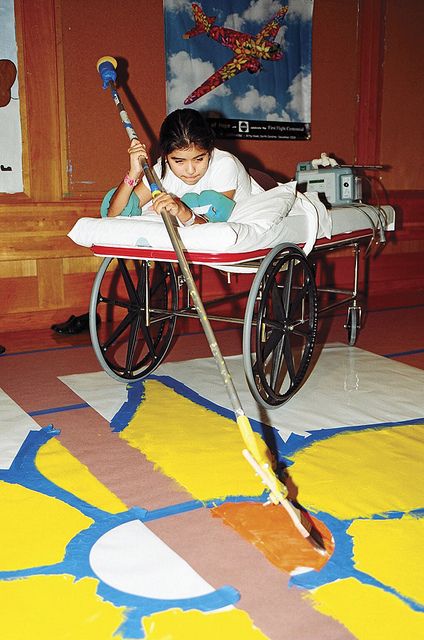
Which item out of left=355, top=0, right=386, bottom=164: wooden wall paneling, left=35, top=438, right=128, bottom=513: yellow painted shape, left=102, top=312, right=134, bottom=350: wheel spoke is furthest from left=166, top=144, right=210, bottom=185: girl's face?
left=355, top=0, right=386, bottom=164: wooden wall paneling

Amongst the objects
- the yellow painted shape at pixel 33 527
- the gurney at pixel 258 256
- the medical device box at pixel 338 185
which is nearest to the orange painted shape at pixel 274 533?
the yellow painted shape at pixel 33 527

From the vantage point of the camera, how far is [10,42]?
3.37 metres

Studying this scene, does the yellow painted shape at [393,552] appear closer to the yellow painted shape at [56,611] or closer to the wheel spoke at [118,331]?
the yellow painted shape at [56,611]

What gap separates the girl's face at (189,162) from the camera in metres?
2.34

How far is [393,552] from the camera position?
1464 mm

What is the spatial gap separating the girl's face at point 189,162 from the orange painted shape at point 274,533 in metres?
1.24

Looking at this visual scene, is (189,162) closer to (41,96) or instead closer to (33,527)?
(33,527)

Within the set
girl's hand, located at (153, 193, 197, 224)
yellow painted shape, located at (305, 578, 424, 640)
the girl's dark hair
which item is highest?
the girl's dark hair

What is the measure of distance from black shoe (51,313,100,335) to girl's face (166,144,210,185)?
128cm

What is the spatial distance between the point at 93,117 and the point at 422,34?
2.48 meters

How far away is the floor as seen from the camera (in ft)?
4.09

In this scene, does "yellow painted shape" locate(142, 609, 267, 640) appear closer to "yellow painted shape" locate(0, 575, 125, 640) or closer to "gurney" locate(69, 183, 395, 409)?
"yellow painted shape" locate(0, 575, 125, 640)

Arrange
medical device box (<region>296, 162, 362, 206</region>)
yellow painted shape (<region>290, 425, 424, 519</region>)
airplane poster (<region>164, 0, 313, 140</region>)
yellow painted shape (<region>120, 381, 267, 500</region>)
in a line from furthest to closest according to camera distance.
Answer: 1. airplane poster (<region>164, 0, 313, 140</region>)
2. medical device box (<region>296, 162, 362, 206</region>)
3. yellow painted shape (<region>120, 381, 267, 500</region>)
4. yellow painted shape (<region>290, 425, 424, 519</region>)

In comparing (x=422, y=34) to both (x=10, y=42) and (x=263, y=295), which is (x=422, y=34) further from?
(x=263, y=295)
